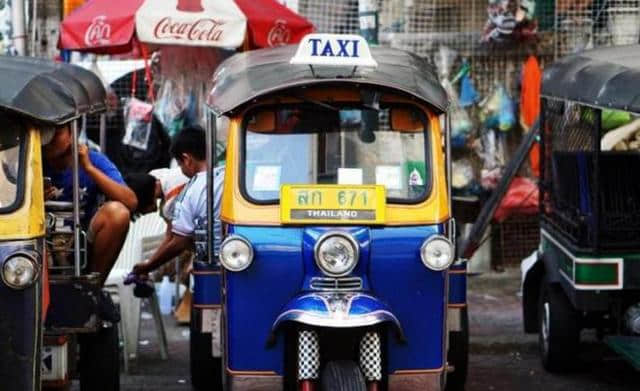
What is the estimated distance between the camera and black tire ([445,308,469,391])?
819 centimetres

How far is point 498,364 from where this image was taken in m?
9.98

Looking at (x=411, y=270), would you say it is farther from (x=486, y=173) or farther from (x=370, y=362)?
(x=486, y=173)

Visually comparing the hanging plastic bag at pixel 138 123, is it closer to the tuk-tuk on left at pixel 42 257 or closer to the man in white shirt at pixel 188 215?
the man in white shirt at pixel 188 215

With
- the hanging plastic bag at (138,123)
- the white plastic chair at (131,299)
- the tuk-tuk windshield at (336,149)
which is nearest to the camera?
the tuk-tuk windshield at (336,149)

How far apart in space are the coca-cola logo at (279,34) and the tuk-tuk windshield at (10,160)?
4.56 m

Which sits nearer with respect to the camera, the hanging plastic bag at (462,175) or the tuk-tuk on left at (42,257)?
the tuk-tuk on left at (42,257)

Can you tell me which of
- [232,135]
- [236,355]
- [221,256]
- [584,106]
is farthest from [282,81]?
[584,106]

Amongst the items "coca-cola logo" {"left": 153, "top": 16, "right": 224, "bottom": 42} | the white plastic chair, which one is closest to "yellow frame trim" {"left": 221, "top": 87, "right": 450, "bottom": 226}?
the white plastic chair

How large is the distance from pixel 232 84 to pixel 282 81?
41 cm

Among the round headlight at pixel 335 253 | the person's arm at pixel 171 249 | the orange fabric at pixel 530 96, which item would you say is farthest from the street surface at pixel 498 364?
the round headlight at pixel 335 253

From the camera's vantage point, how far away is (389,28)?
42.9ft

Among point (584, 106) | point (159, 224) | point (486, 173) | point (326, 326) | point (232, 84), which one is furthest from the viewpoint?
point (486, 173)

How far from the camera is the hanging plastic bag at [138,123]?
11961mm

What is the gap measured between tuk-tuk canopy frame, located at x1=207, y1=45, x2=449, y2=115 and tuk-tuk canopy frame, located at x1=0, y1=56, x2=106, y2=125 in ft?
2.29
